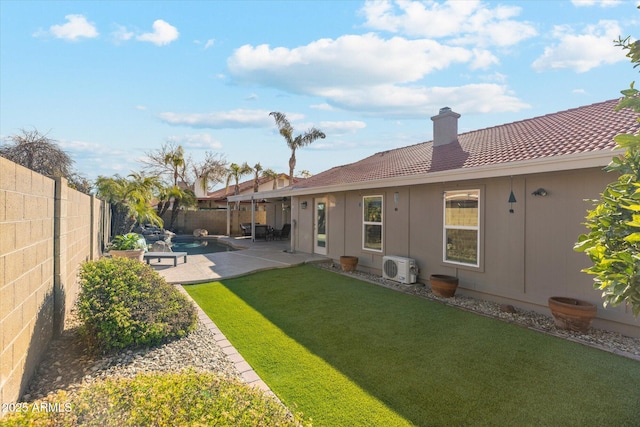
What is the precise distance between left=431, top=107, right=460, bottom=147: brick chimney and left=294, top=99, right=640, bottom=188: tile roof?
36 cm

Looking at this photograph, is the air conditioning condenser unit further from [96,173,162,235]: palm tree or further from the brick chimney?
[96,173,162,235]: palm tree

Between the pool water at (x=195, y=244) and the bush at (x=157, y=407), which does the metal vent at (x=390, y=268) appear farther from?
the pool water at (x=195, y=244)

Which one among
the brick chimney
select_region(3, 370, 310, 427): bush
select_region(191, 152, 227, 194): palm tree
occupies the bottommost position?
select_region(3, 370, 310, 427): bush

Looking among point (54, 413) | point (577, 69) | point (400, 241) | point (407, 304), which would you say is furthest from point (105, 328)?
point (577, 69)

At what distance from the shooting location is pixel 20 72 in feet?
30.6

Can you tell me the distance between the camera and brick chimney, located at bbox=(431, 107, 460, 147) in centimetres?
1144

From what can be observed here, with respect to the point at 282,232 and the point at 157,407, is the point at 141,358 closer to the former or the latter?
the point at 157,407

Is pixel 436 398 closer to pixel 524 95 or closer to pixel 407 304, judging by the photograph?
pixel 407 304

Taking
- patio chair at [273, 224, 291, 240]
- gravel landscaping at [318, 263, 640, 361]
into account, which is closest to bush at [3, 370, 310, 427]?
gravel landscaping at [318, 263, 640, 361]

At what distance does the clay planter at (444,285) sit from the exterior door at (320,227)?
18.1 feet

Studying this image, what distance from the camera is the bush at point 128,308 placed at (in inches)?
159

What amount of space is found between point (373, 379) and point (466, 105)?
35.5 feet

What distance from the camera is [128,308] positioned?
14.1 feet

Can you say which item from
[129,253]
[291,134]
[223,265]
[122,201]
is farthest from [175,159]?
[223,265]
